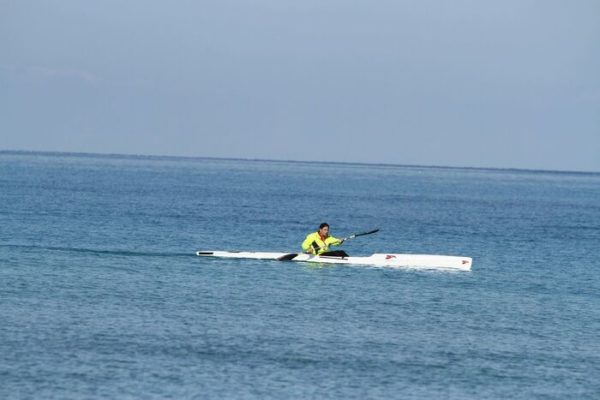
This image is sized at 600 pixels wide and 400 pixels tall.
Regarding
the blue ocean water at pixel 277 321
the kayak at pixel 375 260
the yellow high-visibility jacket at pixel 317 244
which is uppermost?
the yellow high-visibility jacket at pixel 317 244

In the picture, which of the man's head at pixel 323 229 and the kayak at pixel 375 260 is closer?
the man's head at pixel 323 229

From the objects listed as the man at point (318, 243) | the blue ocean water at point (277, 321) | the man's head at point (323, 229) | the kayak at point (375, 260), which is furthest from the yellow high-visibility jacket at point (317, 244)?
the blue ocean water at point (277, 321)

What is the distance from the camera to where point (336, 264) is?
48.4 m

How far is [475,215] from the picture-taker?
10150cm

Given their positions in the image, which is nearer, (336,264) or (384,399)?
(384,399)

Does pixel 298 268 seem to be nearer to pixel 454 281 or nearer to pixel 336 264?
pixel 336 264

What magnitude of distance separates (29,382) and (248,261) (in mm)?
23216

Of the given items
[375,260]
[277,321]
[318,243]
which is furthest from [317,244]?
[277,321]

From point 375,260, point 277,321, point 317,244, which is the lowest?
point 277,321

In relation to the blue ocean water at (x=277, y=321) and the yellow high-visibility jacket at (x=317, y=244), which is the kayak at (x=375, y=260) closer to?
the yellow high-visibility jacket at (x=317, y=244)

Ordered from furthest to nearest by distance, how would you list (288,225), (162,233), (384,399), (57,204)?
(57,204)
(288,225)
(162,233)
(384,399)

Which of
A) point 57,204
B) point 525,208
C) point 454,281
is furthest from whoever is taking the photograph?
point 525,208

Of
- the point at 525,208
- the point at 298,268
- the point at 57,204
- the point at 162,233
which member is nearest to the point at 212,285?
the point at 298,268

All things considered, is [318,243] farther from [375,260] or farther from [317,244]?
[375,260]
